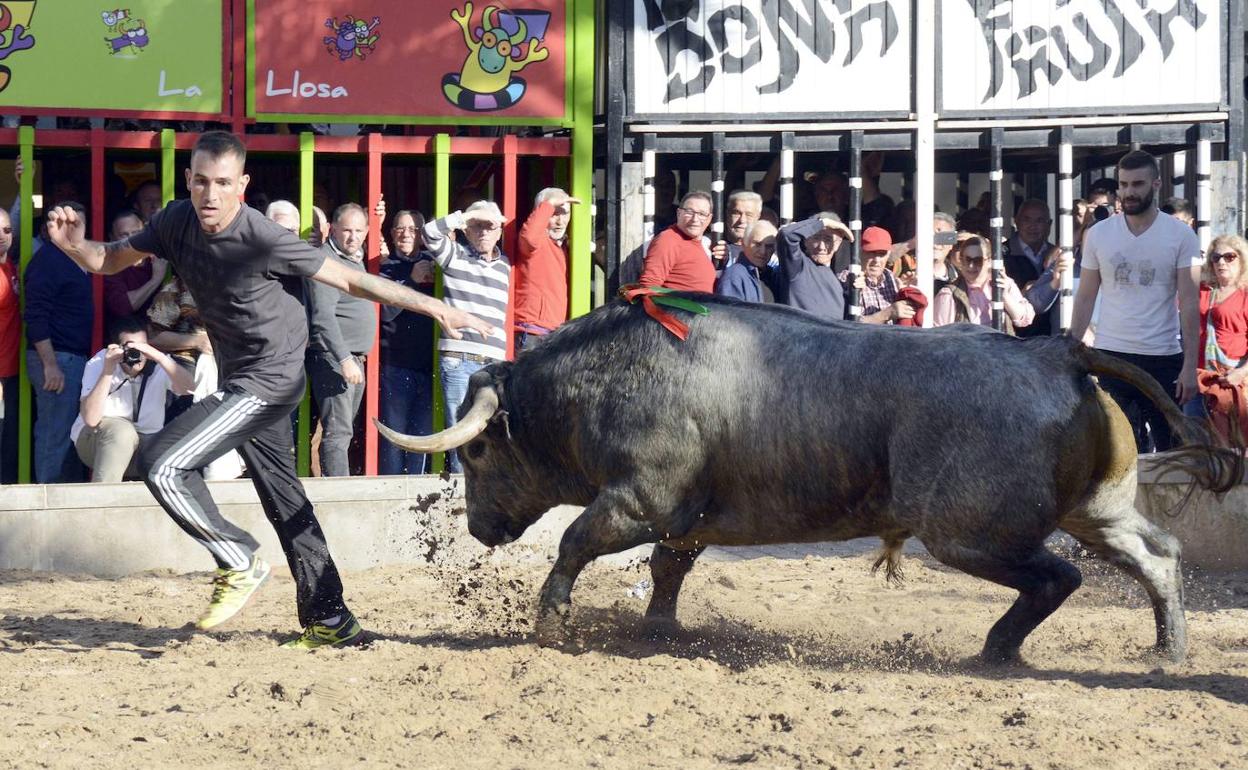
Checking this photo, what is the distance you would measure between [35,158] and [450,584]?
13.0ft

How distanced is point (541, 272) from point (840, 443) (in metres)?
3.68

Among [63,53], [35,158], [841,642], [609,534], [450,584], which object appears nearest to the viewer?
[609,534]

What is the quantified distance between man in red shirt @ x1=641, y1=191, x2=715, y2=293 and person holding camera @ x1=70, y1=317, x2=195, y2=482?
243cm

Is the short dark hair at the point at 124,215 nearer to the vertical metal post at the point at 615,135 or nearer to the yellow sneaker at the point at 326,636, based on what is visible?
the vertical metal post at the point at 615,135

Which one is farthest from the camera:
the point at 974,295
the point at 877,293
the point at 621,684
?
the point at 974,295

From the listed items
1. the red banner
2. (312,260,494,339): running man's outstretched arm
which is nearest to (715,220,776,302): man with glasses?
the red banner

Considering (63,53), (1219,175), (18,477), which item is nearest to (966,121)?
(1219,175)

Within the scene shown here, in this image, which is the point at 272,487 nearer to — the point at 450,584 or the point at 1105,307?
the point at 450,584

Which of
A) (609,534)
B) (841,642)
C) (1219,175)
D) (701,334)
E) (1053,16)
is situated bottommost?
(841,642)

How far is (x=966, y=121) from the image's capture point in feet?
32.5

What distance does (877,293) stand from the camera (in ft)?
31.1

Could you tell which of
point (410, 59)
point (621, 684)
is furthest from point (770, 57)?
point (621, 684)

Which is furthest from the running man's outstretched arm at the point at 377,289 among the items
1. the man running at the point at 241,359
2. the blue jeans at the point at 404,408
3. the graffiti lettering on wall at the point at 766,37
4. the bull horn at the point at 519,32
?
the graffiti lettering on wall at the point at 766,37

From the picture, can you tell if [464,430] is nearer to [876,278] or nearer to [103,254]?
[103,254]
